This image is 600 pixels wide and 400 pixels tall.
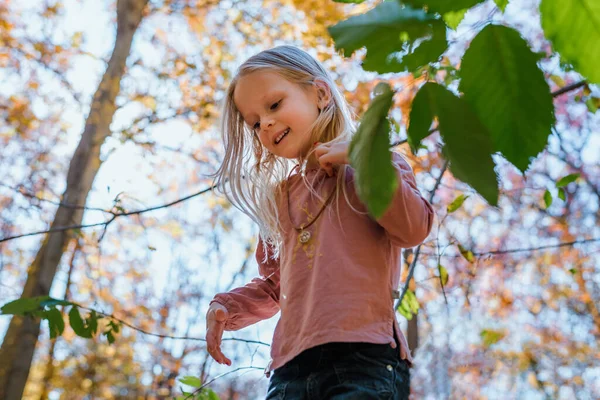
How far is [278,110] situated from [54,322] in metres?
0.89

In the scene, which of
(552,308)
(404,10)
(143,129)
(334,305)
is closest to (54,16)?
(143,129)

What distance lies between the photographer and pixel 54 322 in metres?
1.71

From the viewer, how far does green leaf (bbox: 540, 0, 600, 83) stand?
0.32m

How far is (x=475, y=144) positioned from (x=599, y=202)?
28.4 feet

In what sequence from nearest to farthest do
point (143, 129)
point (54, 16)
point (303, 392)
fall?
point (303, 392) < point (143, 129) < point (54, 16)

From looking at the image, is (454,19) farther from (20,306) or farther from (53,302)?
(53,302)

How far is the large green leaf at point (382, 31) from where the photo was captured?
1.17 ft

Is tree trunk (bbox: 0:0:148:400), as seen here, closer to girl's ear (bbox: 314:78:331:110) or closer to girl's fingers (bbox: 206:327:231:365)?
girl's fingers (bbox: 206:327:231:365)

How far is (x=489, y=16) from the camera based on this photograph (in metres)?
0.38

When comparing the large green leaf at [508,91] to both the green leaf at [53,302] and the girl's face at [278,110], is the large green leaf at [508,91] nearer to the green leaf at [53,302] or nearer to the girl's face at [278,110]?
the girl's face at [278,110]

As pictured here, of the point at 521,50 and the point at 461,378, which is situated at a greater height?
the point at 461,378

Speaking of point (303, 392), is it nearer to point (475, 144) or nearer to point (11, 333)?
point (475, 144)

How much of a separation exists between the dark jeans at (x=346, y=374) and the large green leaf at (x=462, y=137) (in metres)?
0.88

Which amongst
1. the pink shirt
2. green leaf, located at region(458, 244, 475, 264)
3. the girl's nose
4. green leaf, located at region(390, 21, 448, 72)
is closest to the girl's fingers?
the pink shirt
